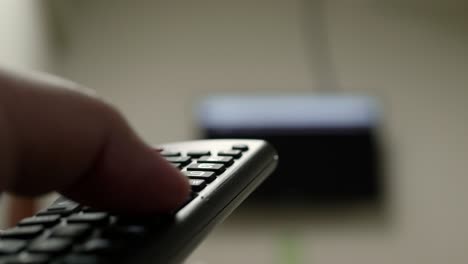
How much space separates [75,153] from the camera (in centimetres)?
26

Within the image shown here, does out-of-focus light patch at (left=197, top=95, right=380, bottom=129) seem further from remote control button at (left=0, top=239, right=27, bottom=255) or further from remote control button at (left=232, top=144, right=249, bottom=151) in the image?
remote control button at (left=0, top=239, right=27, bottom=255)

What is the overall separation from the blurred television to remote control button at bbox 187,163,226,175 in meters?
0.77

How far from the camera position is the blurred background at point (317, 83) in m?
1.16

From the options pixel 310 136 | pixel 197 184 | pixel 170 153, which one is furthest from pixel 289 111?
pixel 197 184

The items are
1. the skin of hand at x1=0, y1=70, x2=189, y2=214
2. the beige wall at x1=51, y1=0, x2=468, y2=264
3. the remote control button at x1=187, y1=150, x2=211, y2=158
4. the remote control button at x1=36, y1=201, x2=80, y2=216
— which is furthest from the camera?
the beige wall at x1=51, y1=0, x2=468, y2=264

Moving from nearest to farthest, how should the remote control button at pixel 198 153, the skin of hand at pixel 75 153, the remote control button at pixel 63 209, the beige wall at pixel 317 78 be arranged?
the skin of hand at pixel 75 153, the remote control button at pixel 63 209, the remote control button at pixel 198 153, the beige wall at pixel 317 78

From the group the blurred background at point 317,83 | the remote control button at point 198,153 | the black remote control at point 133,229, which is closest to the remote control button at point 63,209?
A: the black remote control at point 133,229

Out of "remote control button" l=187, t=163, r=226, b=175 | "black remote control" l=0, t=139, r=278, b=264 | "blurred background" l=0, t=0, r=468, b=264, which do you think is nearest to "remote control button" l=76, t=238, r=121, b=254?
"black remote control" l=0, t=139, r=278, b=264

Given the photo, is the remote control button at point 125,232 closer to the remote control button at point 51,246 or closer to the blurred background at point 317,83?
the remote control button at point 51,246

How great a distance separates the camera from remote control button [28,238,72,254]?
0.28 meters

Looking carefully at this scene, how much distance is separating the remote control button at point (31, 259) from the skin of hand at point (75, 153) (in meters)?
0.02

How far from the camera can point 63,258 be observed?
27 cm

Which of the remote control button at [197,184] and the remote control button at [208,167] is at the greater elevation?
the remote control button at [197,184]

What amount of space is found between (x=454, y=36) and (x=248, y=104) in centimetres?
35
